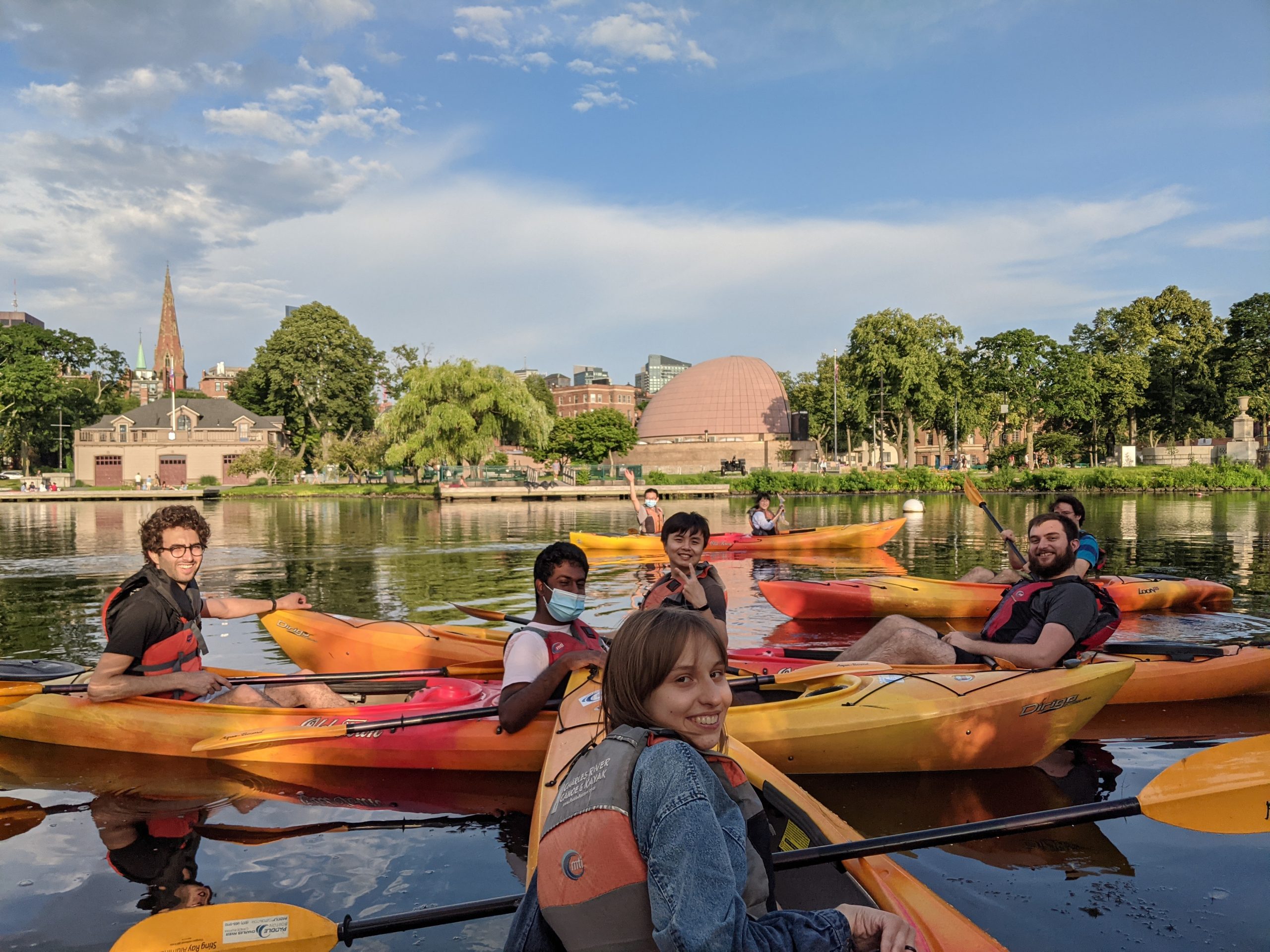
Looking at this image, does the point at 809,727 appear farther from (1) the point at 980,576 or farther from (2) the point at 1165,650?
(1) the point at 980,576

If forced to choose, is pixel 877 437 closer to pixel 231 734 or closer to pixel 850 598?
pixel 850 598

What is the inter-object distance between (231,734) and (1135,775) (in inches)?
237

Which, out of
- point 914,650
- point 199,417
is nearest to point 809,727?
point 914,650

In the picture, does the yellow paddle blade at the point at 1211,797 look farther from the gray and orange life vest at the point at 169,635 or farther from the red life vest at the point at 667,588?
the gray and orange life vest at the point at 169,635

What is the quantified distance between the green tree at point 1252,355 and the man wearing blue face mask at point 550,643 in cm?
6216

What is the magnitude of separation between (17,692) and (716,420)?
8694 centimetres

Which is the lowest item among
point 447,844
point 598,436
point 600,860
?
point 447,844

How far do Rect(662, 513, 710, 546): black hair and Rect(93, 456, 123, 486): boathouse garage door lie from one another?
2883 inches

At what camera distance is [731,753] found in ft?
14.1

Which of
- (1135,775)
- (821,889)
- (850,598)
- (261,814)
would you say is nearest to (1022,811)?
(1135,775)

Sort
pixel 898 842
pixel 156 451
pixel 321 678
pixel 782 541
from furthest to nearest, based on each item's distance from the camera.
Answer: pixel 156 451
pixel 782 541
pixel 321 678
pixel 898 842

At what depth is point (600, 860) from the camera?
1.96m

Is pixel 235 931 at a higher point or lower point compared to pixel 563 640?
lower

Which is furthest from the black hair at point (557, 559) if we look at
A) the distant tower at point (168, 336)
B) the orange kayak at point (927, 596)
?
the distant tower at point (168, 336)
